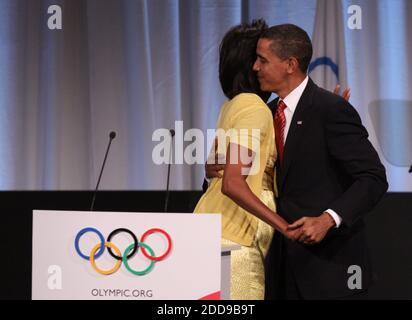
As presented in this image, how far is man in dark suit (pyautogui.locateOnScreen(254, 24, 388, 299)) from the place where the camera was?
6.74ft

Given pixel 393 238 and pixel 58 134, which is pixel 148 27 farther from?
pixel 393 238

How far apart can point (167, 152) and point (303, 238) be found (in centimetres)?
146

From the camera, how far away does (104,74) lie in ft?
11.3

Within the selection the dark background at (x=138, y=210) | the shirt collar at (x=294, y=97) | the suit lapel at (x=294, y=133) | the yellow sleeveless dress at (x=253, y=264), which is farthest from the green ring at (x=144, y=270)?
the dark background at (x=138, y=210)

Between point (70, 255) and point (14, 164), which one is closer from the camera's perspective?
point (70, 255)

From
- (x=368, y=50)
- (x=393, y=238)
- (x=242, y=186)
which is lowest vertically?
(x=393, y=238)

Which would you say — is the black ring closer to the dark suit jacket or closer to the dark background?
the dark suit jacket

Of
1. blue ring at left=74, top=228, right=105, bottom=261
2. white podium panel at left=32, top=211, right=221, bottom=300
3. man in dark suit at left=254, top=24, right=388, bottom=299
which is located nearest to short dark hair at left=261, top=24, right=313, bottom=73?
man in dark suit at left=254, top=24, right=388, bottom=299

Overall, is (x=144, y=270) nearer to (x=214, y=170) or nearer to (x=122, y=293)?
(x=122, y=293)

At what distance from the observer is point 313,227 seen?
2.03 metres

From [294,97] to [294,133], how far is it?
0.14m

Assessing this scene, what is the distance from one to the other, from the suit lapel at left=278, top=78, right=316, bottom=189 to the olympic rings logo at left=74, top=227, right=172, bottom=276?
49 cm

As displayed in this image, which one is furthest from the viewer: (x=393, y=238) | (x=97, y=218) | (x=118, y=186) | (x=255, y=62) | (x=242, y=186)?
(x=118, y=186)

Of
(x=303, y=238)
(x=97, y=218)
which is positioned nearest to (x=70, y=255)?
(x=97, y=218)
